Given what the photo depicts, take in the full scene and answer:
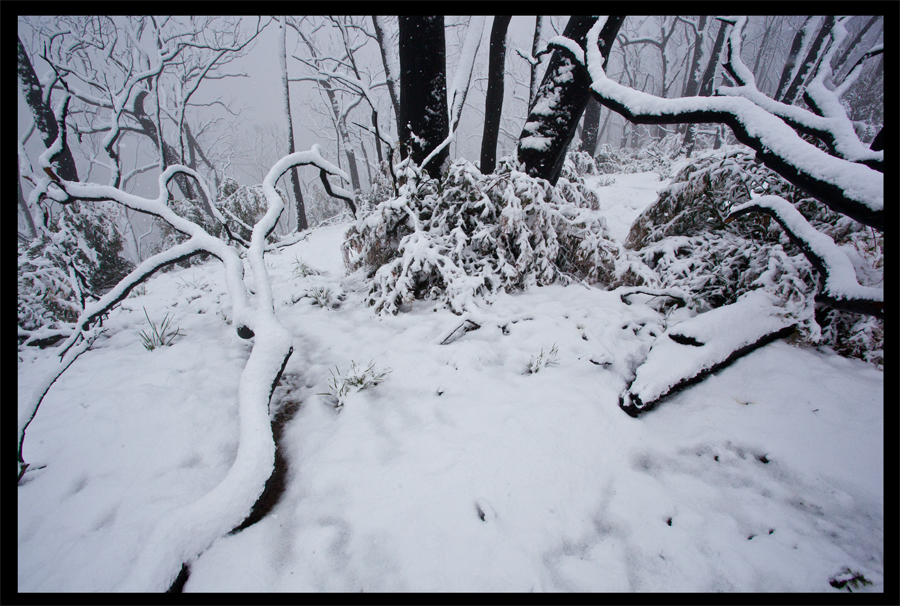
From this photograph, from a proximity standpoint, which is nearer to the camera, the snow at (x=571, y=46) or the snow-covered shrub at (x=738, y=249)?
the snow at (x=571, y=46)

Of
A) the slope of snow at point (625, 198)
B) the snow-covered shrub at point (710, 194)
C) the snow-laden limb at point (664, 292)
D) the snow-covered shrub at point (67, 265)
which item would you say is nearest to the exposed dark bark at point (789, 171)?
the snow-laden limb at point (664, 292)

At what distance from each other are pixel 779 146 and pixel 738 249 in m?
2.04

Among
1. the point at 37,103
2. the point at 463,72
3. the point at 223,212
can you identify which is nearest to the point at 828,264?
the point at 463,72

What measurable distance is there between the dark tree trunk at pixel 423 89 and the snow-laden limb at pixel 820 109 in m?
2.64

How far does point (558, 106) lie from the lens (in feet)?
11.1

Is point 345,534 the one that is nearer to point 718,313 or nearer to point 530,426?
point 530,426

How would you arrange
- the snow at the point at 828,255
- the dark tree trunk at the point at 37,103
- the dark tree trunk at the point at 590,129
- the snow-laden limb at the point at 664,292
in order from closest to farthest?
the snow at the point at 828,255 → the snow-laden limb at the point at 664,292 → the dark tree trunk at the point at 37,103 → the dark tree trunk at the point at 590,129

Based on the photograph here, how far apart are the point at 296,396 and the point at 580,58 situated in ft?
9.02

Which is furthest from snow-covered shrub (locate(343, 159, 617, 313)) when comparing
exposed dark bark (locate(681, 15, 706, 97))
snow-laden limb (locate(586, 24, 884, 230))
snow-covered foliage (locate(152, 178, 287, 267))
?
exposed dark bark (locate(681, 15, 706, 97))

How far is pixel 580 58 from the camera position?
Result: 5.50 feet

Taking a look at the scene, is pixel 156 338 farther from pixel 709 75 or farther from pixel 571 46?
pixel 709 75

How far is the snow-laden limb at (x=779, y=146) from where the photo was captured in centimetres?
119

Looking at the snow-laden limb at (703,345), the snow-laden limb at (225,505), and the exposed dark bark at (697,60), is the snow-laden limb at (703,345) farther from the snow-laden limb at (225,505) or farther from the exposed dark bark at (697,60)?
the exposed dark bark at (697,60)

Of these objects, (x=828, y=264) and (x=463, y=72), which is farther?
(x=463, y=72)
